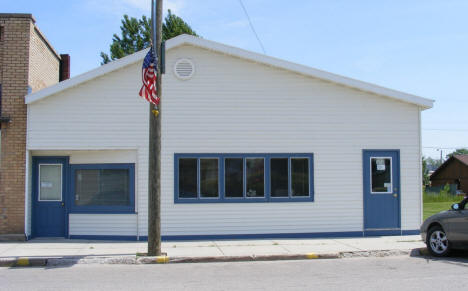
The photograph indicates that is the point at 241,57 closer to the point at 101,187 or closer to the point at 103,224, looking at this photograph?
the point at 101,187

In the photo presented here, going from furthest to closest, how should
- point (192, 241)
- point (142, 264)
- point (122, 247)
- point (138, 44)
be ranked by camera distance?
point (138, 44)
point (192, 241)
point (122, 247)
point (142, 264)

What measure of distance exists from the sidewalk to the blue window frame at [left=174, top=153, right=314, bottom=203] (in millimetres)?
1265

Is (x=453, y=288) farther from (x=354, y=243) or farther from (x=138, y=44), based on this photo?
(x=138, y=44)

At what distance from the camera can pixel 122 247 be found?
1268 centimetres

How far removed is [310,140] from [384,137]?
2.16 m

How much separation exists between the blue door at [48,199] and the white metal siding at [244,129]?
0.74 m

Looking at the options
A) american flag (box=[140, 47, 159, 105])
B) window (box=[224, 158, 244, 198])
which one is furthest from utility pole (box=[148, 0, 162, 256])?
window (box=[224, 158, 244, 198])

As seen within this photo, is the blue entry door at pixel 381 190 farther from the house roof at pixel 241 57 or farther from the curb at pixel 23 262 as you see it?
the curb at pixel 23 262

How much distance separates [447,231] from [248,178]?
5392mm

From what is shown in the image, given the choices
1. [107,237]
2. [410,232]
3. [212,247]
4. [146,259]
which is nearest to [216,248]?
[212,247]

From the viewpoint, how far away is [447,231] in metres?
11.2

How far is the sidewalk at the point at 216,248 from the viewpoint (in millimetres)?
11492

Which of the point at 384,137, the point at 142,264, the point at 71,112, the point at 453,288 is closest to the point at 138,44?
the point at 71,112

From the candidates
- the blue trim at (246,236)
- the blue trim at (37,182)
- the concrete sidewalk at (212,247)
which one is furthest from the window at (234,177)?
the blue trim at (37,182)
